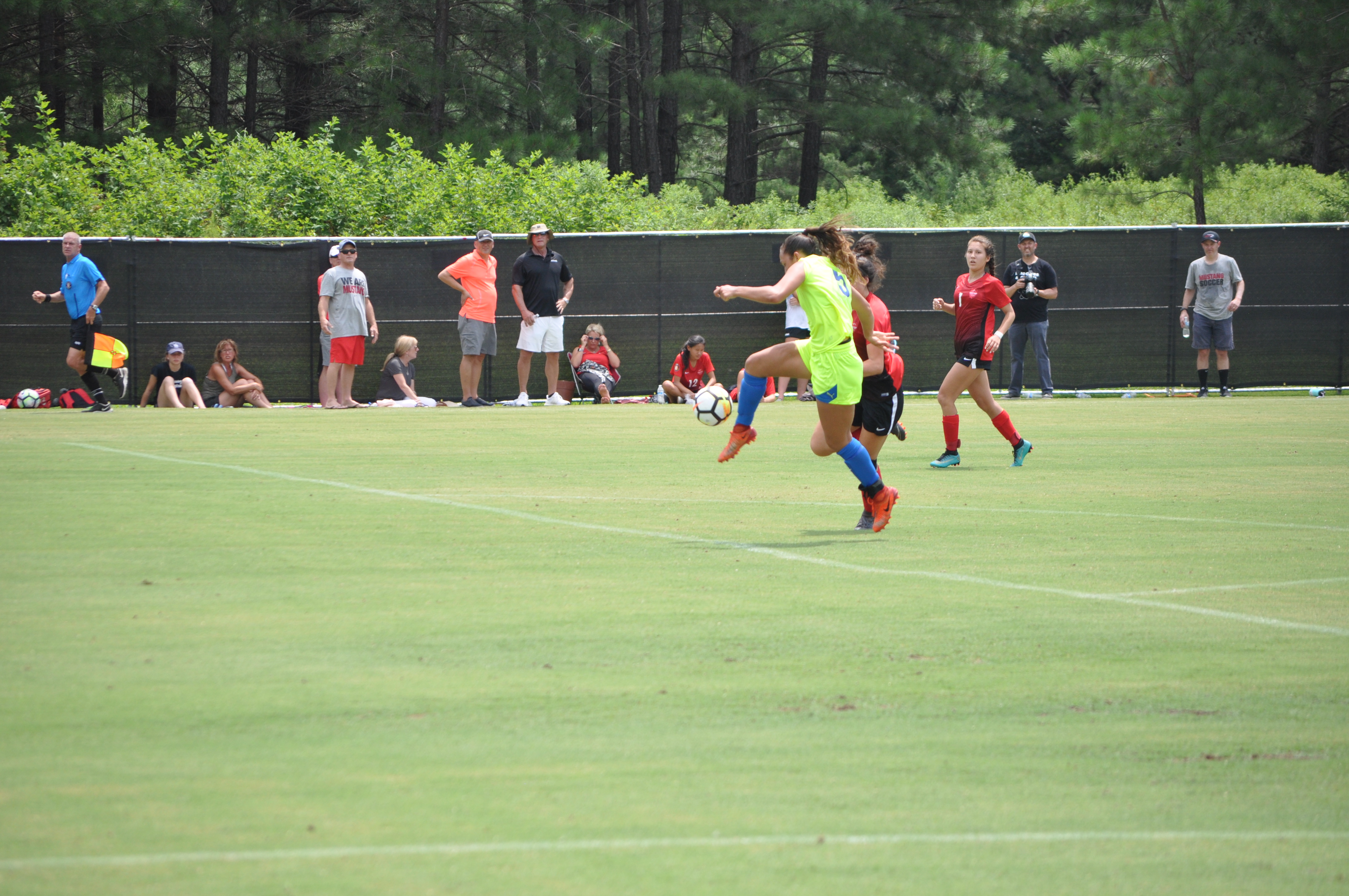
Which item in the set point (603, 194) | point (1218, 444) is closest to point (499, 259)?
point (603, 194)

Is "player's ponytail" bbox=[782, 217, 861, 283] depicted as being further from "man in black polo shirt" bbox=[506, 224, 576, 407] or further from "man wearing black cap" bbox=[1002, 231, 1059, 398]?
"man wearing black cap" bbox=[1002, 231, 1059, 398]

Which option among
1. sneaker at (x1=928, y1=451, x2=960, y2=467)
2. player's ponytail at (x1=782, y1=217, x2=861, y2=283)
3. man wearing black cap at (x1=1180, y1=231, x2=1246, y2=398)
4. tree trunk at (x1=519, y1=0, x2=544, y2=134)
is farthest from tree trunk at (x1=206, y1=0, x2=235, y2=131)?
player's ponytail at (x1=782, y1=217, x2=861, y2=283)

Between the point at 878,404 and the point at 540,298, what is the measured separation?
931 cm

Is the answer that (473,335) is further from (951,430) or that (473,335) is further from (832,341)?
(832,341)

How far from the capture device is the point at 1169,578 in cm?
747

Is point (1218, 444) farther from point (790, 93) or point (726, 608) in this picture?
point (790, 93)

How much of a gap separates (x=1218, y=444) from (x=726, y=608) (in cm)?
933

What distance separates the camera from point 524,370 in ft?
64.8

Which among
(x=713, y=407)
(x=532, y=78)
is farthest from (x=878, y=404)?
(x=532, y=78)

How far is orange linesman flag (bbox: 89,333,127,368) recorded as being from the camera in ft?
60.9

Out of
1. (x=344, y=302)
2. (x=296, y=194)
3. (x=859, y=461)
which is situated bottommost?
(x=859, y=461)

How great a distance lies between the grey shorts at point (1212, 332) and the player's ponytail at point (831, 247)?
13.9 meters

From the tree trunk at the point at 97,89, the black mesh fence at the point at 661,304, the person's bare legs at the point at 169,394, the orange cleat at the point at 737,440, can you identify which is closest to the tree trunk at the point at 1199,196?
the black mesh fence at the point at 661,304

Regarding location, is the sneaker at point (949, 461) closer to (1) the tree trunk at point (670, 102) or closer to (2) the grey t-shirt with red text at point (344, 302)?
(2) the grey t-shirt with red text at point (344, 302)
